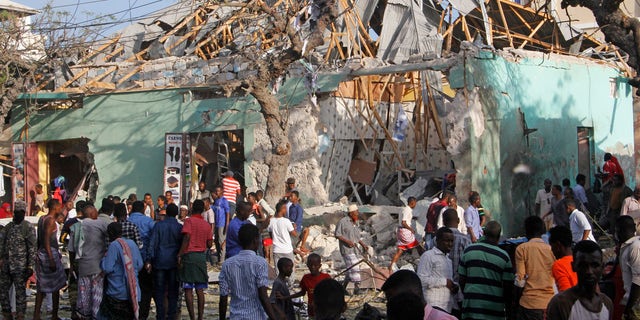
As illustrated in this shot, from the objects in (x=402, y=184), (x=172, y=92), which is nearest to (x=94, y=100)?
(x=172, y=92)

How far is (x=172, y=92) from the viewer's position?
2195cm

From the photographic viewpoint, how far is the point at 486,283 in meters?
7.73

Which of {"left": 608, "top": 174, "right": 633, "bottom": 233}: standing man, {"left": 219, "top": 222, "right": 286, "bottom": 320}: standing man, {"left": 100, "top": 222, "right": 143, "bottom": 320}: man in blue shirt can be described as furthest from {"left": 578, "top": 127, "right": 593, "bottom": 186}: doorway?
{"left": 219, "top": 222, "right": 286, "bottom": 320}: standing man

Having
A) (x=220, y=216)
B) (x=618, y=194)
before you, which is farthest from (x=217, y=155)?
(x=618, y=194)

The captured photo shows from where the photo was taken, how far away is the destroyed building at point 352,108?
18.7 metres

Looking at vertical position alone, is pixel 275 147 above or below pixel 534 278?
above

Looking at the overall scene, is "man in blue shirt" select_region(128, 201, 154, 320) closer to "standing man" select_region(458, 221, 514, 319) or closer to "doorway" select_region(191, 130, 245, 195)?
"standing man" select_region(458, 221, 514, 319)

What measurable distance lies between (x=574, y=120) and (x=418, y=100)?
349cm

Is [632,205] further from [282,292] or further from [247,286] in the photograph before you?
[247,286]

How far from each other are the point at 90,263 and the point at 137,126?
1230 cm

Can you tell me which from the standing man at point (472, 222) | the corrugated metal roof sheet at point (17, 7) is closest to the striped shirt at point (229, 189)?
the standing man at point (472, 222)

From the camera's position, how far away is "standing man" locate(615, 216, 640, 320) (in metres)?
7.96

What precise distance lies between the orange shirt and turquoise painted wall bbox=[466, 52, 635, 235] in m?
10.2

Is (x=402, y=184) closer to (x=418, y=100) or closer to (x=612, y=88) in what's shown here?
(x=418, y=100)
